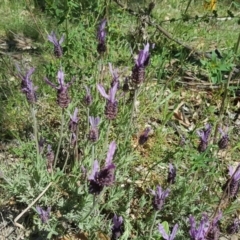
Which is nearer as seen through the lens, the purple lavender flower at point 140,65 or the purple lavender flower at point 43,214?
the purple lavender flower at point 140,65

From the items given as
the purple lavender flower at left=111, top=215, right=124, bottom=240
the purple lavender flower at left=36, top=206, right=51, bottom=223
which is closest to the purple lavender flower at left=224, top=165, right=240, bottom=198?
the purple lavender flower at left=111, top=215, right=124, bottom=240

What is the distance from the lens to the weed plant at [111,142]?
192 centimetres

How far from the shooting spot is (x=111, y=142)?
193 centimetres

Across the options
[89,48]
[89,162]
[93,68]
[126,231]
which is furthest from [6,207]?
[89,48]

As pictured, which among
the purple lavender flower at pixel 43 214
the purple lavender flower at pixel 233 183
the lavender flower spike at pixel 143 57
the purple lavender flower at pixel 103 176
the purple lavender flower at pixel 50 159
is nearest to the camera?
the purple lavender flower at pixel 103 176

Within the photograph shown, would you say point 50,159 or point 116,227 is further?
point 50,159

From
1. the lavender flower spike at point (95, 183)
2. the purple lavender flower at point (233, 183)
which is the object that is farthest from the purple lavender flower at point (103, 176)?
Answer: the purple lavender flower at point (233, 183)

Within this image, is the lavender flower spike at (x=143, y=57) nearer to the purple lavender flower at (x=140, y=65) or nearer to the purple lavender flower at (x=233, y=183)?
the purple lavender flower at (x=140, y=65)

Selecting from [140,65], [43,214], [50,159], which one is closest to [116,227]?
[43,214]

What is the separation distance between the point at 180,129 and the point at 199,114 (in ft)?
0.82

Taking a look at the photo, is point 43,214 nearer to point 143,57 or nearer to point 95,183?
point 95,183

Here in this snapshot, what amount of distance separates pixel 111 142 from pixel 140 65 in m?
0.36

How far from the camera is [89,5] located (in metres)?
3.02

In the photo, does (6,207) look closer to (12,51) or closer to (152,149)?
(152,149)
